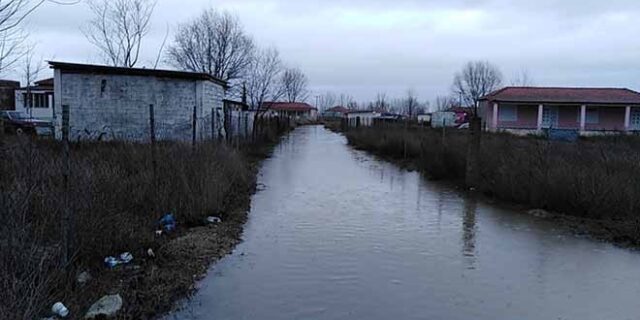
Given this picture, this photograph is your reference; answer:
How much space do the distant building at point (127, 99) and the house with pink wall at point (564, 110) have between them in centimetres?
3045

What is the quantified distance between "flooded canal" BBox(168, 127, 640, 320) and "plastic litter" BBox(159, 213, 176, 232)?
1.17 meters

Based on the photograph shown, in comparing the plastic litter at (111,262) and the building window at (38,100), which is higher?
the building window at (38,100)

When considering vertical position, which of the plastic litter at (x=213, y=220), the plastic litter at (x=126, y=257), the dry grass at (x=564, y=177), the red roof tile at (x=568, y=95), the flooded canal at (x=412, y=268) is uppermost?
the red roof tile at (x=568, y=95)

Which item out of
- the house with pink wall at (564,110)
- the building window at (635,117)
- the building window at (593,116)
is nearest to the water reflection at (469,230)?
the house with pink wall at (564,110)

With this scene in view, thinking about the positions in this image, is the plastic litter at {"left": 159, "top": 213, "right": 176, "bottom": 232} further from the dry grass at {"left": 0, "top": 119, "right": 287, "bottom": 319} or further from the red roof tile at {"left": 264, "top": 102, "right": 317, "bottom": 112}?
the red roof tile at {"left": 264, "top": 102, "right": 317, "bottom": 112}

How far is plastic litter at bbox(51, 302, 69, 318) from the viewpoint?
5309 mm

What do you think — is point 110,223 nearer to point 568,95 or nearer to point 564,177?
point 564,177

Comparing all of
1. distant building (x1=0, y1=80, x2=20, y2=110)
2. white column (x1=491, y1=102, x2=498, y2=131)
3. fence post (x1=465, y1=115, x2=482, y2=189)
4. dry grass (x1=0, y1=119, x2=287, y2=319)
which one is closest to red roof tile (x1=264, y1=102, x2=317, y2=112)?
distant building (x1=0, y1=80, x2=20, y2=110)

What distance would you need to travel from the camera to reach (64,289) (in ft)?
19.3

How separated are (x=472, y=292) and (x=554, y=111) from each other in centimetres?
4521

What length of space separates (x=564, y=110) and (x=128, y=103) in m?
37.7

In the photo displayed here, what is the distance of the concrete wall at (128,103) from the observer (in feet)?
73.1

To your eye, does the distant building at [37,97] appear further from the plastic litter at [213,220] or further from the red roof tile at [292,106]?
the red roof tile at [292,106]

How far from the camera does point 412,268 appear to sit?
8008 mm
